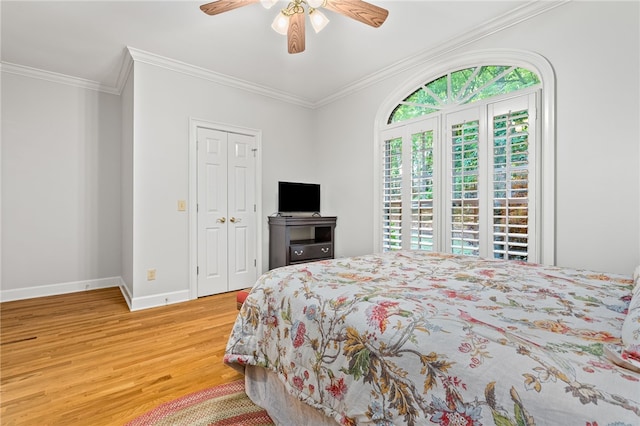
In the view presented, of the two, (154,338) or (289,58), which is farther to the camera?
(289,58)

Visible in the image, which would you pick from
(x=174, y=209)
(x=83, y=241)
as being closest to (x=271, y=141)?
(x=174, y=209)

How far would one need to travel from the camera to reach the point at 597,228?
87.1 inches

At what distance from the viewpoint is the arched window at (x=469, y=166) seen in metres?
2.54

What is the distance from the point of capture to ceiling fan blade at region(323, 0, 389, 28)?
2055 mm

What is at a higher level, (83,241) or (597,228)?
(597,228)

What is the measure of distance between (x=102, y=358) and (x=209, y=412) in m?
1.13

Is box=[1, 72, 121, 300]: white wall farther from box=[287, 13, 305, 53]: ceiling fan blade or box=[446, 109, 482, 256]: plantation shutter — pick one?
box=[446, 109, 482, 256]: plantation shutter

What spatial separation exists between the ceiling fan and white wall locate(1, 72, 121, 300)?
9.54 feet

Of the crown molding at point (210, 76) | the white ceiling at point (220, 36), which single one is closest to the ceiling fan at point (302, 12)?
the white ceiling at point (220, 36)

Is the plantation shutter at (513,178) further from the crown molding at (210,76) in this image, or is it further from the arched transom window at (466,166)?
the crown molding at (210,76)

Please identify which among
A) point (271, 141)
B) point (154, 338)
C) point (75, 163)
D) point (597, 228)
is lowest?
point (154, 338)

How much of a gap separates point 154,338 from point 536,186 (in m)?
3.37

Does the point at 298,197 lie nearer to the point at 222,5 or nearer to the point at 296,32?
the point at 296,32

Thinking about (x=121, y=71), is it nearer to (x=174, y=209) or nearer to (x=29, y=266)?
(x=174, y=209)
